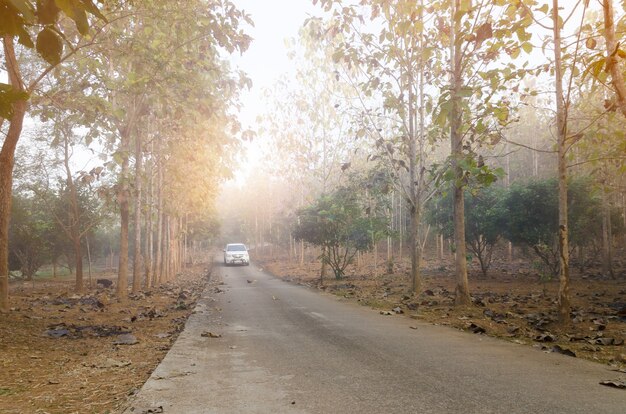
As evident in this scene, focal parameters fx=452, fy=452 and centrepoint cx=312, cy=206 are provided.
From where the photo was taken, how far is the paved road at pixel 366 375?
368 centimetres

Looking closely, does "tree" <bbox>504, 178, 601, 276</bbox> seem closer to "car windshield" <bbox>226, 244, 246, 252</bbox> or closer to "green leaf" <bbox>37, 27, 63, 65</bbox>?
"green leaf" <bbox>37, 27, 63, 65</bbox>

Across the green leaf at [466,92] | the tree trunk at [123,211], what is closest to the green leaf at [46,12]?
the green leaf at [466,92]

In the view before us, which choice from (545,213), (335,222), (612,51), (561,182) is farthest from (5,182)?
(545,213)

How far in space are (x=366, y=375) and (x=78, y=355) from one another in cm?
391

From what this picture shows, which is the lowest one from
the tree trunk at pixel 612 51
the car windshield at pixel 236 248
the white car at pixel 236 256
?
the white car at pixel 236 256

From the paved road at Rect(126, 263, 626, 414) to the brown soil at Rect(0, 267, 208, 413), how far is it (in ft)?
1.29

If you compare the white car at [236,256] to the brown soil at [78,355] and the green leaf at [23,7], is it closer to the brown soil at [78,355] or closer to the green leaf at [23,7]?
the brown soil at [78,355]

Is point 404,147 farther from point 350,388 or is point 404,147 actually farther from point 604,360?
point 350,388

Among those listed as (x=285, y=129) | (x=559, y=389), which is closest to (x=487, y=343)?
(x=559, y=389)

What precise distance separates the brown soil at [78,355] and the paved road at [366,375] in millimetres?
395

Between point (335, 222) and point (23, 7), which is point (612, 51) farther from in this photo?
point (335, 222)

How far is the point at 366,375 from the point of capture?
4.62m

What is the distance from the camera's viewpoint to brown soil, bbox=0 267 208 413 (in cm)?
414

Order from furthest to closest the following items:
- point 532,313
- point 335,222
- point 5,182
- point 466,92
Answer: point 335,222 → point 532,313 → point 5,182 → point 466,92
